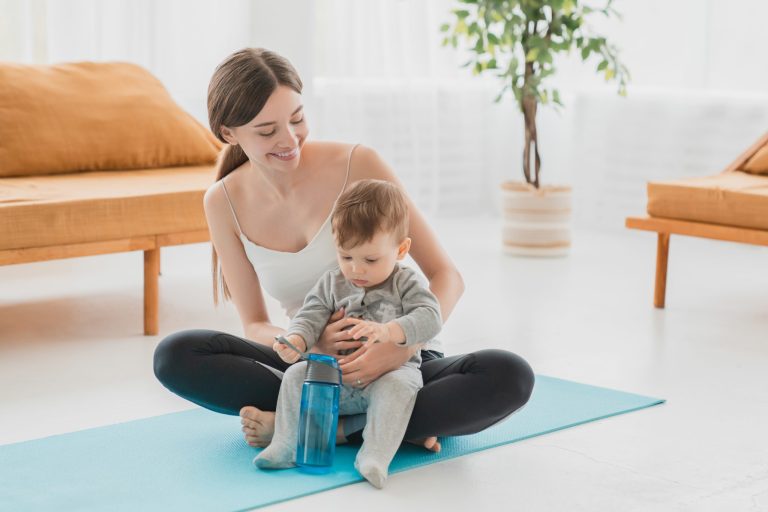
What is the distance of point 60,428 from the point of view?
88.0 inches

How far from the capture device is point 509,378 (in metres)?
1.92

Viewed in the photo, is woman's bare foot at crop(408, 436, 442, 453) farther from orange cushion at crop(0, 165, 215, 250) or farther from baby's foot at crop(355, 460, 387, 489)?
orange cushion at crop(0, 165, 215, 250)

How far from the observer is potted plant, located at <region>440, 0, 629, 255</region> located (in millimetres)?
4188

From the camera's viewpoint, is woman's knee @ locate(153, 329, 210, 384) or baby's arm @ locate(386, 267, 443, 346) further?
woman's knee @ locate(153, 329, 210, 384)

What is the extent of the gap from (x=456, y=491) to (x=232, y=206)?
0.72 m

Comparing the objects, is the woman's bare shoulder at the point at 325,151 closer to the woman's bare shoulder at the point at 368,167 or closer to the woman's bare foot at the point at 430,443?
the woman's bare shoulder at the point at 368,167

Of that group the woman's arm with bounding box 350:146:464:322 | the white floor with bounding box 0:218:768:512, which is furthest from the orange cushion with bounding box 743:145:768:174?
the woman's arm with bounding box 350:146:464:322

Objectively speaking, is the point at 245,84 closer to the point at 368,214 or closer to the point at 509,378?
the point at 368,214

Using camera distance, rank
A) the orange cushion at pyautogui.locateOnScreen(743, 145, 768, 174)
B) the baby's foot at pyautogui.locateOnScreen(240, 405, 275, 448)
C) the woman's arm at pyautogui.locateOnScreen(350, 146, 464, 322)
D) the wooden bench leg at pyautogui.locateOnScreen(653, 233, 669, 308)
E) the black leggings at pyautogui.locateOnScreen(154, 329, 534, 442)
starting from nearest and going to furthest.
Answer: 1. the black leggings at pyautogui.locateOnScreen(154, 329, 534, 442)
2. the baby's foot at pyautogui.locateOnScreen(240, 405, 275, 448)
3. the woman's arm at pyautogui.locateOnScreen(350, 146, 464, 322)
4. the wooden bench leg at pyautogui.locateOnScreen(653, 233, 669, 308)
5. the orange cushion at pyautogui.locateOnScreen(743, 145, 768, 174)

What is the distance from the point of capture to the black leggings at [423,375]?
193 centimetres

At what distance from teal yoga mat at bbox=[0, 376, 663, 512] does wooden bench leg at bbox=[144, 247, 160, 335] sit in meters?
0.75

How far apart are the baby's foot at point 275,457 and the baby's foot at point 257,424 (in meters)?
0.09

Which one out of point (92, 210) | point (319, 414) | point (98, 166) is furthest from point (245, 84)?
point (98, 166)

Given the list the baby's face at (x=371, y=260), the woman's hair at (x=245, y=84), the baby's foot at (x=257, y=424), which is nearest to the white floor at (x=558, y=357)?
the baby's foot at (x=257, y=424)
